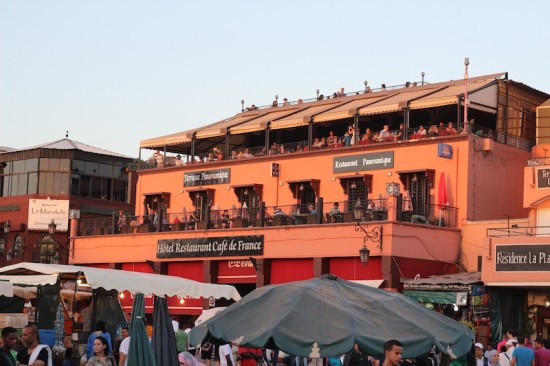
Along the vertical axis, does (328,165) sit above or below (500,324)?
above

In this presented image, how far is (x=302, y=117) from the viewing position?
46125 mm

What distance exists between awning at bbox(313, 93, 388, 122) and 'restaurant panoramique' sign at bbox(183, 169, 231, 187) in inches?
201

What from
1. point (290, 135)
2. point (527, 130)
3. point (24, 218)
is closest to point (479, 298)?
point (527, 130)

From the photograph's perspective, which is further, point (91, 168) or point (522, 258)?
point (91, 168)

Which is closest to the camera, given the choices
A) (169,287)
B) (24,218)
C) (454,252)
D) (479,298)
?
(169,287)

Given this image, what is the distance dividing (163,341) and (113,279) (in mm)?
7617

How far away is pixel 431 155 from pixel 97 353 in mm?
26833

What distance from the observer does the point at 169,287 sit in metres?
25.8

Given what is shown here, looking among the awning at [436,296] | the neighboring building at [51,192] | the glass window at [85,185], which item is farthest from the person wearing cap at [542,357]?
the glass window at [85,185]

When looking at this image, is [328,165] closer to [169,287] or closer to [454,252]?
[454,252]

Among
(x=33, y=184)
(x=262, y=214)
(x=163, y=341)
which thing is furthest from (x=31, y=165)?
(x=163, y=341)

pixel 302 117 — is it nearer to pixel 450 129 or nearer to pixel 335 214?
pixel 335 214

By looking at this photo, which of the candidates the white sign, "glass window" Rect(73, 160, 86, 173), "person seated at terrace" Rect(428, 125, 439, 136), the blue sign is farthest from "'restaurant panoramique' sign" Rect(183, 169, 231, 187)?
"glass window" Rect(73, 160, 86, 173)

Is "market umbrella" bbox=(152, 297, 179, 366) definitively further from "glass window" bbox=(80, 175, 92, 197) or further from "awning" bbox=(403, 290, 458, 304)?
"glass window" bbox=(80, 175, 92, 197)
